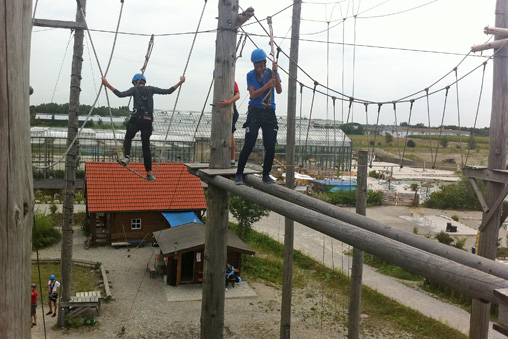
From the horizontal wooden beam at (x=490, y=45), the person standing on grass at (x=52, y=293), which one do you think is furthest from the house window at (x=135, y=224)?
the horizontal wooden beam at (x=490, y=45)

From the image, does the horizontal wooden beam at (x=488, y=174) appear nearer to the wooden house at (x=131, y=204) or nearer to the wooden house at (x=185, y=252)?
the wooden house at (x=185, y=252)

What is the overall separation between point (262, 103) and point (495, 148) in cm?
352

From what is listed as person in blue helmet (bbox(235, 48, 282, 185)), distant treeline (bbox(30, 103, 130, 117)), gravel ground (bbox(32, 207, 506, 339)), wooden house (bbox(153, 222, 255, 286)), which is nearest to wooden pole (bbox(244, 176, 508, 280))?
person in blue helmet (bbox(235, 48, 282, 185))

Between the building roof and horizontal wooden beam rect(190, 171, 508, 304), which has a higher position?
horizontal wooden beam rect(190, 171, 508, 304)

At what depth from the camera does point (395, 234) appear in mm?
3314

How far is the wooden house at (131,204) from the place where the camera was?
55.7ft

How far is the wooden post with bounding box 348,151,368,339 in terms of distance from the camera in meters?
7.19

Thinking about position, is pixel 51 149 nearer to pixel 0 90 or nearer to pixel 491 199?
pixel 491 199

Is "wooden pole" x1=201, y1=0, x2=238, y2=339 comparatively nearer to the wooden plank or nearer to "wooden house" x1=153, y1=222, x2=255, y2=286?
the wooden plank

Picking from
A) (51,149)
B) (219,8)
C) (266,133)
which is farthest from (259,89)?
(51,149)

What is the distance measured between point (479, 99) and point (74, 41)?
24.4 ft

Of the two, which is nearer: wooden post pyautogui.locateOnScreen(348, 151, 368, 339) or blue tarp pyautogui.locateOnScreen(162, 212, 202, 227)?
wooden post pyautogui.locateOnScreen(348, 151, 368, 339)

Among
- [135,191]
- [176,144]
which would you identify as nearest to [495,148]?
[135,191]

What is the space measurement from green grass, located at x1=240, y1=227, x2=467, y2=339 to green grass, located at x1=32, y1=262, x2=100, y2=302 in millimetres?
4811
